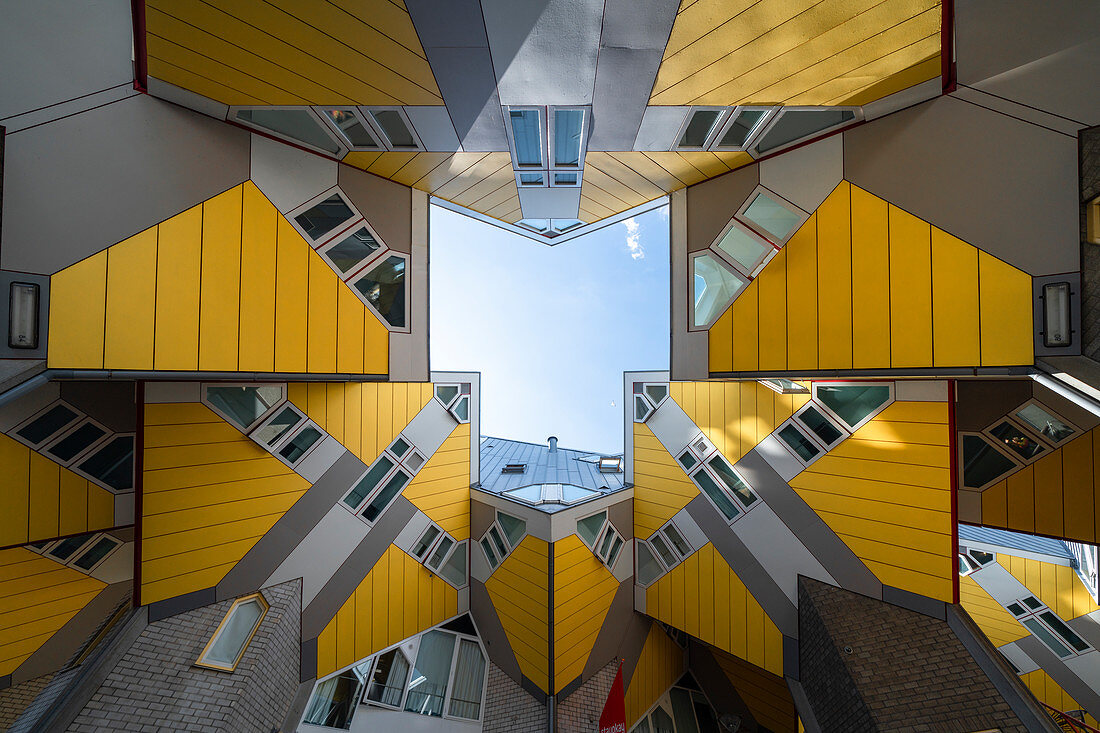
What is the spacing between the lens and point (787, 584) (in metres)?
4.86

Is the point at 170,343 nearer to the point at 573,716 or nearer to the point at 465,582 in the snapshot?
the point at 465,582

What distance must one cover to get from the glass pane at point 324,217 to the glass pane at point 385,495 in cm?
355

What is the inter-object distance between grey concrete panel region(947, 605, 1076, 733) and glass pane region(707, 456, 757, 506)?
2016 mm

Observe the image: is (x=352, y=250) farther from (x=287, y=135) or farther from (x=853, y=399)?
(x=853, y=399)

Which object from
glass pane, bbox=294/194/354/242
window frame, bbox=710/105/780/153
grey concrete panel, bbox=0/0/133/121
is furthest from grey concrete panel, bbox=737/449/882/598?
grey concrete panel, bbox=0/0/133/121

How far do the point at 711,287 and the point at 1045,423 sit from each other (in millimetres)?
4057

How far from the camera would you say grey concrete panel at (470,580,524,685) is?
6.20 meters

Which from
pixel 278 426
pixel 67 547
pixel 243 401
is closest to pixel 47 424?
pixel 243 401

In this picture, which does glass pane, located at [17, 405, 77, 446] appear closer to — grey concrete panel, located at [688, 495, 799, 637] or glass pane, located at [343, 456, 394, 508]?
glass pane, located at [343, 456, 394, 508]

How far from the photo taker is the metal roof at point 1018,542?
237 inches

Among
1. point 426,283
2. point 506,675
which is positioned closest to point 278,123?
point 426,283

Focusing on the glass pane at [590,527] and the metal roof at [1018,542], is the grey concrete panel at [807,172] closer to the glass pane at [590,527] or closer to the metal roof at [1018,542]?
the glass pane at [590,527]

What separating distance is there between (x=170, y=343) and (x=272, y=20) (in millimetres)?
2210

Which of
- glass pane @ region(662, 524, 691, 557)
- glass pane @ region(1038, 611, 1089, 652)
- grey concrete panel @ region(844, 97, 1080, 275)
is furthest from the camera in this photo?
glass pane @ region(662, 524, 691, 557)
